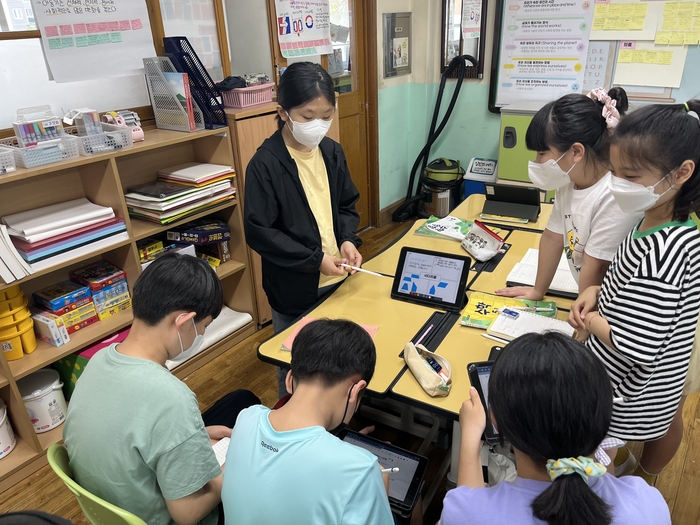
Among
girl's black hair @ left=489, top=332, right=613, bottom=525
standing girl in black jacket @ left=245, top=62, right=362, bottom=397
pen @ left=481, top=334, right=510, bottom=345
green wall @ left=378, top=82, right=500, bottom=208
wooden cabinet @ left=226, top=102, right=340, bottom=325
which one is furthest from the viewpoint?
green wall @ left=378, top=82, right=500, bottom=208

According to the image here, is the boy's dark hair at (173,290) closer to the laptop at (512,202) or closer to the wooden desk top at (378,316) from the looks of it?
the wooden desk top at (378,316)

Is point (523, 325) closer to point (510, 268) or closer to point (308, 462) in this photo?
point (510, 268)

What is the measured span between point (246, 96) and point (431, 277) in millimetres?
1565

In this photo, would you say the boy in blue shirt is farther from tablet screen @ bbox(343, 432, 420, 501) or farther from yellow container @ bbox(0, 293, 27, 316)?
yellow container @ bbox(0, 293, 27, 316)

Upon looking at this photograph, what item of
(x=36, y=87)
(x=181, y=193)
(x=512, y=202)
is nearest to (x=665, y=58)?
(x=512, y=202)

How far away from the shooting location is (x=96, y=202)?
8.07 feet

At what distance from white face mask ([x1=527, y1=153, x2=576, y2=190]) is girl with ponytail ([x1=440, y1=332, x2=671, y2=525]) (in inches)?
36.5

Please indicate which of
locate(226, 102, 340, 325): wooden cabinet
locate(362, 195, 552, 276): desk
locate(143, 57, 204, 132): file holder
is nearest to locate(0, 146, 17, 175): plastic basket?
locate(143, 57, 204, 132): file holder

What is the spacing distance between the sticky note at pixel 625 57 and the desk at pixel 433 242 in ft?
5.46

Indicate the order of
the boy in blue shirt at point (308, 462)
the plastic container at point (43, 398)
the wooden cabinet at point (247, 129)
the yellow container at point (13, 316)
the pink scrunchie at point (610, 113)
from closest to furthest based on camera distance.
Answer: the boy in blue shirt at point (308, 462), the pink scrunchie at point (610, 113), the yellow container at point (13, 316), the plastic container at point (43, 398), the wooden cabinet at point (247, 129)

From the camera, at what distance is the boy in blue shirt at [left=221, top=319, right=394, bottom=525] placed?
3.16 feet

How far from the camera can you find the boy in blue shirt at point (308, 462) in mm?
964

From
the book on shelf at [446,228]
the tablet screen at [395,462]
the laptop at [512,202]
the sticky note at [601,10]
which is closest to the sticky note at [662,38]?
the sticky note at [601,10]

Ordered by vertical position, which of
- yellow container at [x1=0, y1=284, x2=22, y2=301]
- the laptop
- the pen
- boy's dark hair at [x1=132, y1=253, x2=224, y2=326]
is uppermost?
boy's dark hair at [x1=132, y1=253, x2=224, y2=326]
